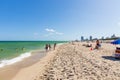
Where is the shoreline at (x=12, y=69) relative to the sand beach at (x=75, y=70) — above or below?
below

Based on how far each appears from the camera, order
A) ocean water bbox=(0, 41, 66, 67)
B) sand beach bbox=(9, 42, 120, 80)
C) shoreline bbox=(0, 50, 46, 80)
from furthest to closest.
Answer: ocean water bbox=(0, 41, 66, 67) → shoreline bbox=(0, 50, 46, 80) → sand beach bbox=(9, 42, 120, 80)

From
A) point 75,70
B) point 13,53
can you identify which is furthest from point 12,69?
point 13,53

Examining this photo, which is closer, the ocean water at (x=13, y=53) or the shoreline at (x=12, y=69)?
the shoreline at (x=12, y=69)

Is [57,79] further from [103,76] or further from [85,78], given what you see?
[103,76]

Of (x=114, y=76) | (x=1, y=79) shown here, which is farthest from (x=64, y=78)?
(x=1, y=79)

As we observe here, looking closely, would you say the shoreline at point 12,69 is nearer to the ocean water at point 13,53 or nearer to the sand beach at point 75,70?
the sand beach at point 75,70

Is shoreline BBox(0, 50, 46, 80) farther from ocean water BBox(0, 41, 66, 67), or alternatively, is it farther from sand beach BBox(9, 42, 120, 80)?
ocean water BBox(0, 41, 66, 67)

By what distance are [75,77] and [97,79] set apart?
3.75ft

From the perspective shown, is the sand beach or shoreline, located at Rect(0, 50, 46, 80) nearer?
the sand beach

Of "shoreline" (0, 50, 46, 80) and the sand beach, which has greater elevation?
the sand beach

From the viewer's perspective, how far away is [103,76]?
817 centimetres

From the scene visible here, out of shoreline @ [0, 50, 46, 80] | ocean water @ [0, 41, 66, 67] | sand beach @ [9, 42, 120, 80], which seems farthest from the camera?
ocean water @ [0, 41, 66, 67]

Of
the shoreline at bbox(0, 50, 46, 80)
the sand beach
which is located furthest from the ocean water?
the sand beach

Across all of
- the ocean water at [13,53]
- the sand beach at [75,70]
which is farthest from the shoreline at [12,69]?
the ocean water at [13,53]
